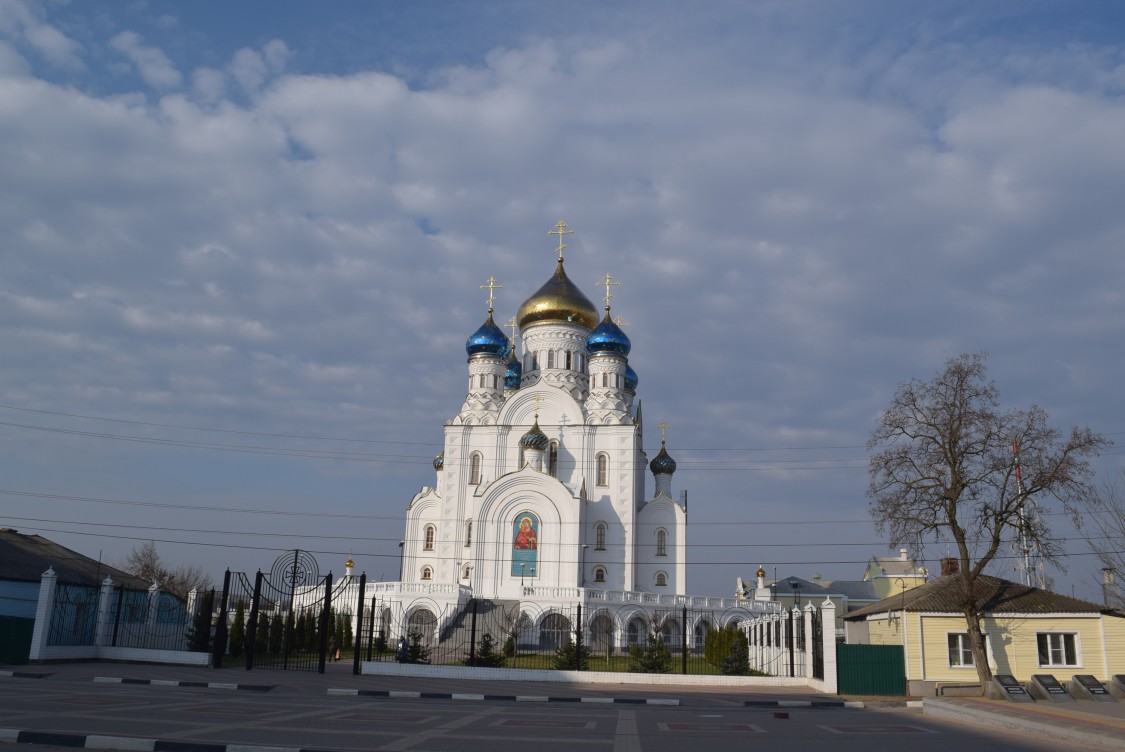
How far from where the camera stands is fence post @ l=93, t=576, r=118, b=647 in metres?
24.5

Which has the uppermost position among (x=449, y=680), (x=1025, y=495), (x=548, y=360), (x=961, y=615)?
(x=548, y=360)

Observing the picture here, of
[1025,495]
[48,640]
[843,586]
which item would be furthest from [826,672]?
[843,586]

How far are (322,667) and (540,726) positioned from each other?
12.5m

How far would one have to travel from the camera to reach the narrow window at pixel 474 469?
4853cm

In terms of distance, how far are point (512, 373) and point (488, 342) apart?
3.46 metres

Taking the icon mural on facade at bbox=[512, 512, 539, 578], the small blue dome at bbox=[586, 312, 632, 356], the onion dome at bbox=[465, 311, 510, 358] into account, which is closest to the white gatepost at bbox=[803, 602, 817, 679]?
the icon mural on facade at bbox=[512, 512, 539, 578]

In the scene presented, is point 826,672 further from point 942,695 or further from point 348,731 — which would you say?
point 348,731

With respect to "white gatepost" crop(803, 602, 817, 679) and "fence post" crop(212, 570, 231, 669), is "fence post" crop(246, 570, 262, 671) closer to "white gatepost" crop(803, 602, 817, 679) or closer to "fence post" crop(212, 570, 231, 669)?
"fence post" crop(212, 570, 231, 669)

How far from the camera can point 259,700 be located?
1623 cm

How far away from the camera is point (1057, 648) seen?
23.0m

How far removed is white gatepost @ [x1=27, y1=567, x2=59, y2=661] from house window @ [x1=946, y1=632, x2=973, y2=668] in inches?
889

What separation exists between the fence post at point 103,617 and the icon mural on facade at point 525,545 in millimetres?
22055

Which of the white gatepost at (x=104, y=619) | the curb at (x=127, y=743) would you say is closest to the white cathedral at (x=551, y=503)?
the white gatepost at (x=104, y=619)

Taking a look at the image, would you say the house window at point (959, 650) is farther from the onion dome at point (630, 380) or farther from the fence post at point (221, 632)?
the onion dome at point (630, 380)
